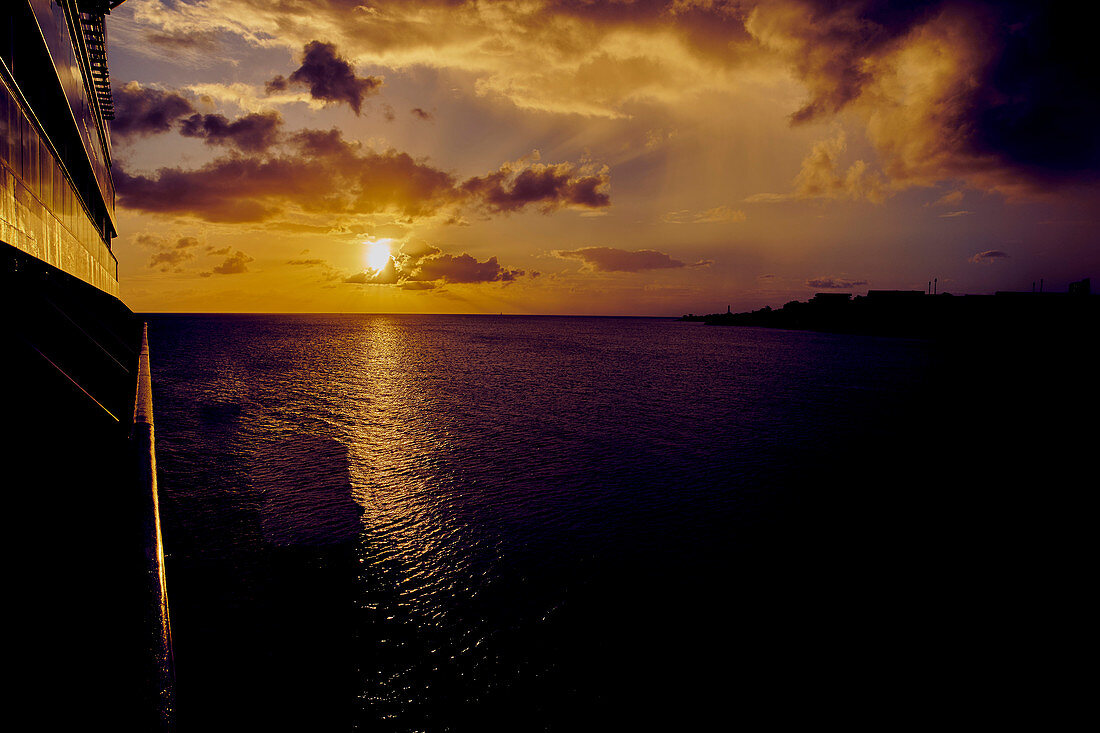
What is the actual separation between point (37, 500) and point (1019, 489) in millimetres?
26175

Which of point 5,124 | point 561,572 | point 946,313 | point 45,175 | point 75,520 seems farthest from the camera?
point 946,313

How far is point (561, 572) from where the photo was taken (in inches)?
468

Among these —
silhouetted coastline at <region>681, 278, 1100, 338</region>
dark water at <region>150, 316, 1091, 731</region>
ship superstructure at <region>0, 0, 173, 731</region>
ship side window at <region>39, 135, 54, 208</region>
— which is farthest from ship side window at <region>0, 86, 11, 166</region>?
silhouetted coastline at <region>681, 278, 1100, 338</region>

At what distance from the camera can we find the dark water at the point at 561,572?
26.6 feet

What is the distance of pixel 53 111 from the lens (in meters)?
17.0

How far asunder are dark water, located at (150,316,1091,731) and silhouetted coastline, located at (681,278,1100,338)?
355 ft

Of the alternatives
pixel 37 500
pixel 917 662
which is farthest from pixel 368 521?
pixel 917 662

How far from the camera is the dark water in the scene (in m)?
8.10

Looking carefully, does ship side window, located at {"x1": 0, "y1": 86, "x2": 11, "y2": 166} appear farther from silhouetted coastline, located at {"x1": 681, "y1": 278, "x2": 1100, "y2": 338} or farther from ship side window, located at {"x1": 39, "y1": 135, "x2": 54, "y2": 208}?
silhouetted coastline, located at {"x1": 681, "y1": 278, "x2": 1100, "y2": 338}

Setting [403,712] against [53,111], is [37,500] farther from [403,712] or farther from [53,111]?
[53,111]

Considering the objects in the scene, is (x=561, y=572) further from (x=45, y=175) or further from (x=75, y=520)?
(x=45, y=175)

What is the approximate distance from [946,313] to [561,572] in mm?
154649

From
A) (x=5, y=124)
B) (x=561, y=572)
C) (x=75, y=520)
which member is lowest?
(x=561, y=572)

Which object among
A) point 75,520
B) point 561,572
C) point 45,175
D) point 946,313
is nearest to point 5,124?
point 45,175
